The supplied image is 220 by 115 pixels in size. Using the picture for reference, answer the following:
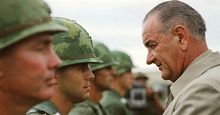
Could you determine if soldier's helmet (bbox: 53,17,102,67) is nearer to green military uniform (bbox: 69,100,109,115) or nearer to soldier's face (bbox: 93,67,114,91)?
green military uniform (bbox: 69,100,109,115)

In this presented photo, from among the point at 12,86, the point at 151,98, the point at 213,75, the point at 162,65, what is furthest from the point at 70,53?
the point at 151,98

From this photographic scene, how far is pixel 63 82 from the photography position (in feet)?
16.3

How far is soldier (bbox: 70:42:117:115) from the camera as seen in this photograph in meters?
7.25

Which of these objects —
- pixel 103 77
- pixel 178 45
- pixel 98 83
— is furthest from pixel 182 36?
pixel 103 77

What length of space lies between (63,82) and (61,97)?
0.40ft

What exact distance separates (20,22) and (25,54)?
147mm

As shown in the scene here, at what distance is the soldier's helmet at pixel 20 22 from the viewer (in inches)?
117

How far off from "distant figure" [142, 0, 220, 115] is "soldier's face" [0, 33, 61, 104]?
181cm

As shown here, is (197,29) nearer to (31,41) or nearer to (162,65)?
(162,65)

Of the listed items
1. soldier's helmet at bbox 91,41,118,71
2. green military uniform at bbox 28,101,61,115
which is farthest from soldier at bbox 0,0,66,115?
soldier's helmet at bbox 91,41,118,71

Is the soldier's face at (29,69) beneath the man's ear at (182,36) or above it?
above

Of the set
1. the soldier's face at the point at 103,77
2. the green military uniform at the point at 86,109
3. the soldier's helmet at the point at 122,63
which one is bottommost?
the soldier's helmet at the point at 122,63

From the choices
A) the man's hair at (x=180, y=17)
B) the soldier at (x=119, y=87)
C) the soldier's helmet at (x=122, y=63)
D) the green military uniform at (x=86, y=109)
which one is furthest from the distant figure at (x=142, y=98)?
the man's hair at (x=180, y=17)

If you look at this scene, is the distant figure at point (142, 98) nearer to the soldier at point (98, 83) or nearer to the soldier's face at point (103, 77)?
the soldier at point (98, 83)
